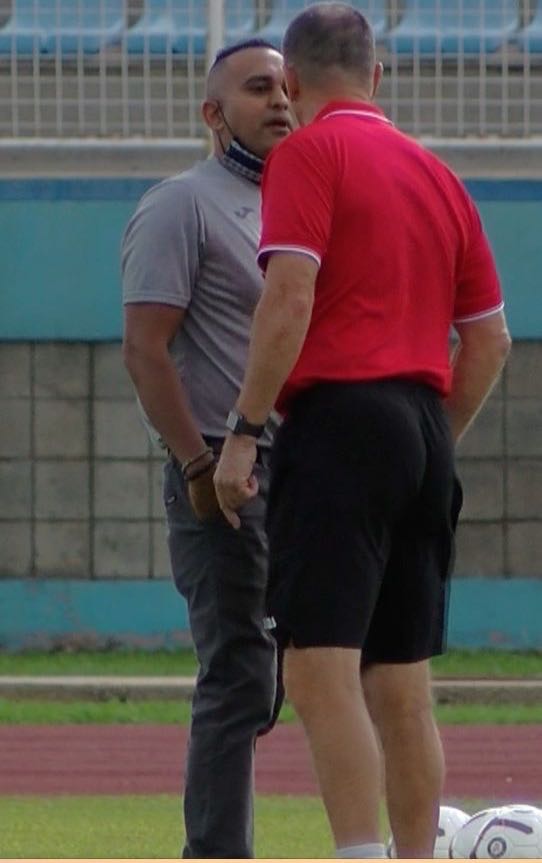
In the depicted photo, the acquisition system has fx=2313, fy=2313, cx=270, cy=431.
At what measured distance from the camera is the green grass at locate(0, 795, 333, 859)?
710cm

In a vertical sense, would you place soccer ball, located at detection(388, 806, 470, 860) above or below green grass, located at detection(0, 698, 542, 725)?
above

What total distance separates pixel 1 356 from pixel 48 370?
0.98 ft

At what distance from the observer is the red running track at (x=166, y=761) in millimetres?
8969

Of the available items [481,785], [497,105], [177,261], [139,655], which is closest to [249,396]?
[177,261]

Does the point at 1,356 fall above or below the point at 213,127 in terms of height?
below

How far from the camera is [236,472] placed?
17.0 ft

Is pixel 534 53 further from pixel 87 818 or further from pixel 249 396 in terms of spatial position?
pixel 249 396

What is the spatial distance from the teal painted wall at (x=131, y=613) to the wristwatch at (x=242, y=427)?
8233 millimetres

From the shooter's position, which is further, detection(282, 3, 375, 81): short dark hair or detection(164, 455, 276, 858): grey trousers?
detection(164, 455, 276, 858): grey trousers

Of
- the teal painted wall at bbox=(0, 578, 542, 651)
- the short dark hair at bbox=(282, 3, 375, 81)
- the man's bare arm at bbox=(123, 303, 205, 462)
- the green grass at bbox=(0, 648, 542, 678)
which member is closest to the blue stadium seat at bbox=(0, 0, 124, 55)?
the teal painted wall at bbox=(0, 578, 542, 651)

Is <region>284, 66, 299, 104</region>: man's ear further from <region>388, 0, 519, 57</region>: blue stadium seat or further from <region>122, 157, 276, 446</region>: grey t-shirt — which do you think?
<region>388, 0, 519, 57</region>: blue stadium seat

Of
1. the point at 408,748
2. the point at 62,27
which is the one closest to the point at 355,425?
the point at 408,748

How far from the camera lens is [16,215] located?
540 inches

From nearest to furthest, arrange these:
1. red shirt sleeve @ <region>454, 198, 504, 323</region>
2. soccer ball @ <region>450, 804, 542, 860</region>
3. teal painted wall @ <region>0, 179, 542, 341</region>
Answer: red shirt sleeve @ <region>454, 198, 504, 323</region> < soccer ball @ <region>450, 804, 542, 860</region> < teal painted wall @ <region>0, 179, 542, 341</region>
